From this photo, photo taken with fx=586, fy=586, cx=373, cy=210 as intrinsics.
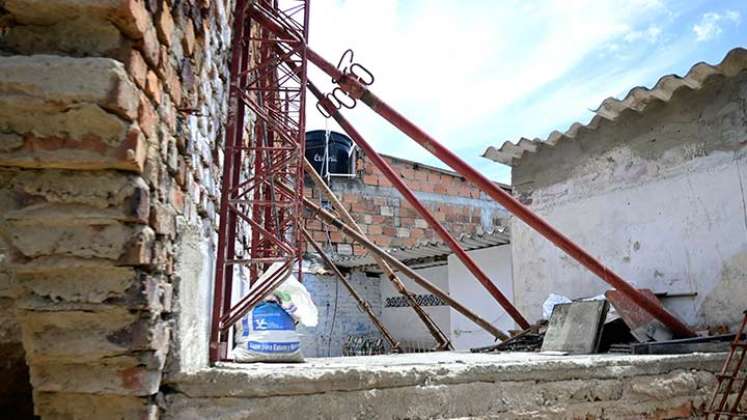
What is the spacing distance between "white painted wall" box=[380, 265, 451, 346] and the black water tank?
80.4 inches

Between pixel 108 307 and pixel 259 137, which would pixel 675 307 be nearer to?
pixel 259 137

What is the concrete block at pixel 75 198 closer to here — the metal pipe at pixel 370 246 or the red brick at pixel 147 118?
the red brick at pixel 147 118

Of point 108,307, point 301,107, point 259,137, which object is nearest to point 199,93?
point 301,107

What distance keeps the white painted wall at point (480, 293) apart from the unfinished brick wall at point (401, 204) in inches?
64.2

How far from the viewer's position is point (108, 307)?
1.59 meters

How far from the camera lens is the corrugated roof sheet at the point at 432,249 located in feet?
23.5

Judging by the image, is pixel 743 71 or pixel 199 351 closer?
pixel 199 351

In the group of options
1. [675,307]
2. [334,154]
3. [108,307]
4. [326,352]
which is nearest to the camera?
[108,307]

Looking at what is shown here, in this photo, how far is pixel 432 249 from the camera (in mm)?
8188

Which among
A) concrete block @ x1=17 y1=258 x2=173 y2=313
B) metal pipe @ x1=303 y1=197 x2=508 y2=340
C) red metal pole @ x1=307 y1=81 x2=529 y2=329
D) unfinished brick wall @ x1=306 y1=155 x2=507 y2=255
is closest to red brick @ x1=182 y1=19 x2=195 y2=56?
concrete block @ x1=17 y1=258 x2=173 y2=313

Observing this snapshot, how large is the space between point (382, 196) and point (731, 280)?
22.7 feet

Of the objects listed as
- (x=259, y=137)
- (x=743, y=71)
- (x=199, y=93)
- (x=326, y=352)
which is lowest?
(x=326, y=352)

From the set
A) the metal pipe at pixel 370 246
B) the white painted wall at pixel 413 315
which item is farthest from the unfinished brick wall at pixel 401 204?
the metal pipe at pixel 370 246

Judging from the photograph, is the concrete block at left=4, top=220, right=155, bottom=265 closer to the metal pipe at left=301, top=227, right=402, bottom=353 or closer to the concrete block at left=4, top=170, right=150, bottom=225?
the concrete block at left=4, top=170, right=150, bottom=225
